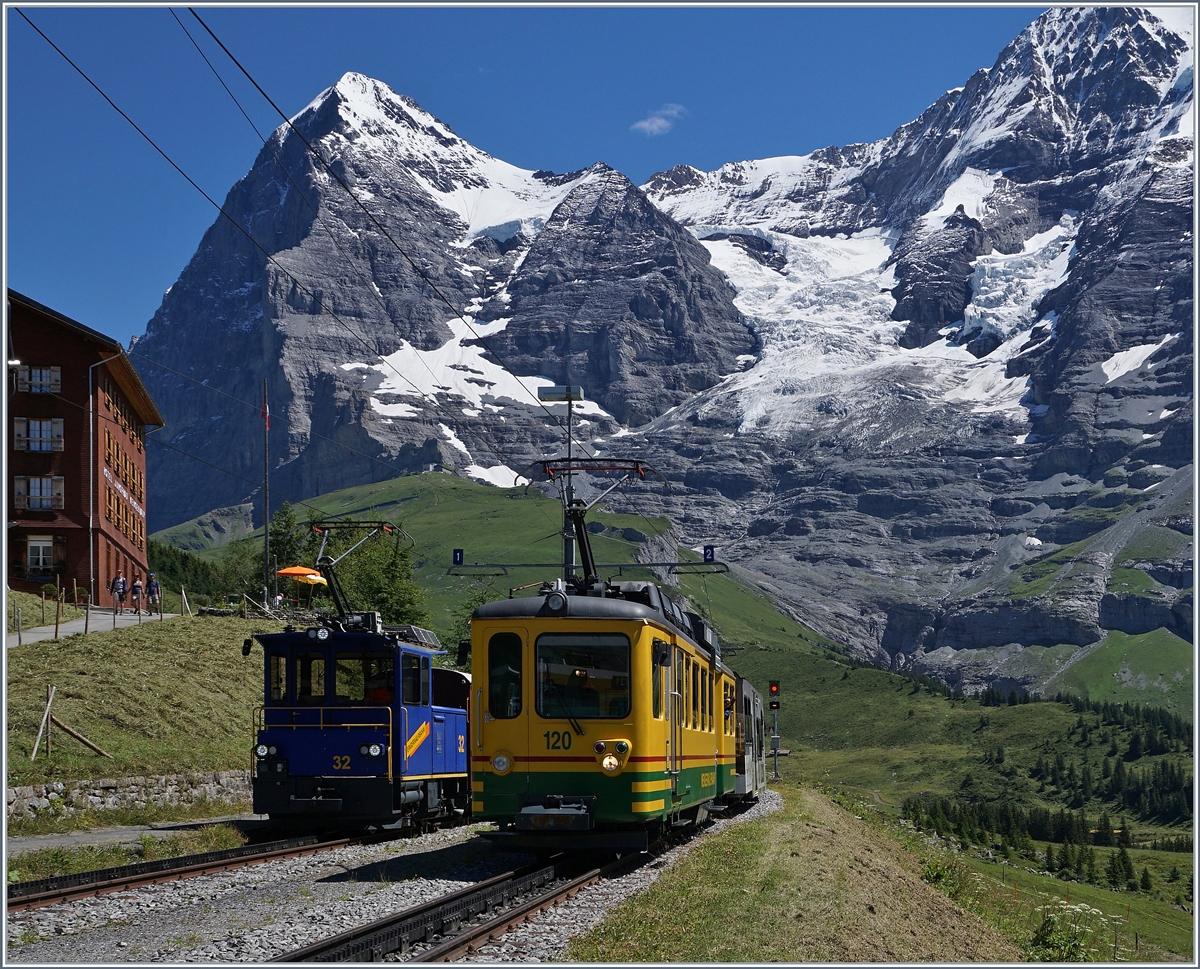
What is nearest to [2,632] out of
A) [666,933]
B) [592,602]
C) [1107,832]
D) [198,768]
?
[592,602]

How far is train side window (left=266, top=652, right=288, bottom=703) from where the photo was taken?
2350 cm

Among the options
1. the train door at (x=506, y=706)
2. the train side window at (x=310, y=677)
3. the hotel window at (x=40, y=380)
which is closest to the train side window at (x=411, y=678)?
the train side window at (x=310, y=677)

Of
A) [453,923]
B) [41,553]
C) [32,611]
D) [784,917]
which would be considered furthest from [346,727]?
[41,553]

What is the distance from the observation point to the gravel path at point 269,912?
12.6 metres

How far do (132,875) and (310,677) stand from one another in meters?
7.07

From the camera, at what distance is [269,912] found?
14.7m

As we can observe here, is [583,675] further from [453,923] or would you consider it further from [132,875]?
[132,875]

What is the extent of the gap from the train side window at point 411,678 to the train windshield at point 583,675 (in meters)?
5.74

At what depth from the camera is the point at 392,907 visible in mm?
15102

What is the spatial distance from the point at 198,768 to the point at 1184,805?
6868 inches

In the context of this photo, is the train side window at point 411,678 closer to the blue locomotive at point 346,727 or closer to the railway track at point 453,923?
the blue locomotive at point 346,727

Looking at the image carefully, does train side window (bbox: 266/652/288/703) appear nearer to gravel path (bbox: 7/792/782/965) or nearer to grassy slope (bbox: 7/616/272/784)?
gravel path (bbox: 7/792/782/965)

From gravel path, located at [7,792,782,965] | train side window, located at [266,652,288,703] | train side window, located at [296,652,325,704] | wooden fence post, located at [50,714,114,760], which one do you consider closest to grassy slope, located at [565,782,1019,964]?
gravel path, located at [7,792,782,965]

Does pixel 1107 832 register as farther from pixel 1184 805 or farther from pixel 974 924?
pixel 974 924
